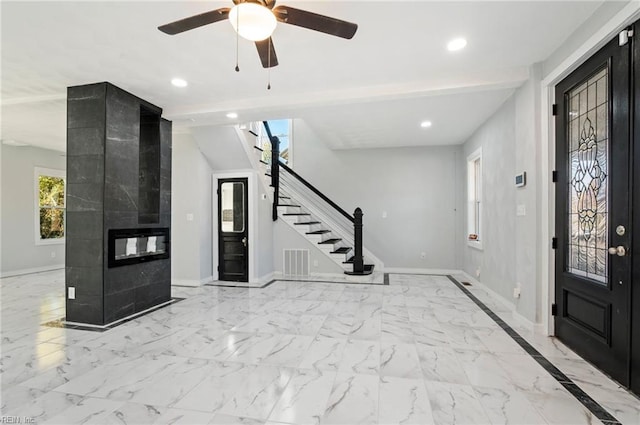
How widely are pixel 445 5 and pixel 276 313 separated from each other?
3.61 meters

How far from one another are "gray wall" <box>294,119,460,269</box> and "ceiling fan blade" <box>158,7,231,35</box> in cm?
480

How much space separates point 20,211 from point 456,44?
345 inches

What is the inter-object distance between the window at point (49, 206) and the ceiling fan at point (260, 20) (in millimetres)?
7330

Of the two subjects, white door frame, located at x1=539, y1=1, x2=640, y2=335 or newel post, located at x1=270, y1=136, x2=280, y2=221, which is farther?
newel post, located at x1=270, y1=136, x2=280, y2=221

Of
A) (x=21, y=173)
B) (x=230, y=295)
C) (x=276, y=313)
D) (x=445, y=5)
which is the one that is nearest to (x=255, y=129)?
(x=230, y=295)

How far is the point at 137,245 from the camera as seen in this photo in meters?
3.92

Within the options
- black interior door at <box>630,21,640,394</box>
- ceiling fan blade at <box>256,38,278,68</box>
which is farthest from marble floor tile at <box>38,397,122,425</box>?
black interior door at <box>630,21,640,394</box>

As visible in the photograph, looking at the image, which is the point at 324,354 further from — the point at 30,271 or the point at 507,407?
the point at 30,271

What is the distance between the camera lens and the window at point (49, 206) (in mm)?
6883

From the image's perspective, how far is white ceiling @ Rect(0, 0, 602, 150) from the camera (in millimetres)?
2297

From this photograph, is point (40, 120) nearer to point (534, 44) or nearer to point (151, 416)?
point (151, 416)

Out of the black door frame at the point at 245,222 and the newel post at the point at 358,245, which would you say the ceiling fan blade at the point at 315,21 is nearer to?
the black door frame at the point at 245,222

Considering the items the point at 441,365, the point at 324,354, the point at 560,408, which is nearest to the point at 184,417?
the point at 324,354

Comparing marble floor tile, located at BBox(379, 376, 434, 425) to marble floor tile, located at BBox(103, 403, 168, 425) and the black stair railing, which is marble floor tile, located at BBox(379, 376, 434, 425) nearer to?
marble floor tile, located at BBox(103, 403, 168, 425)
